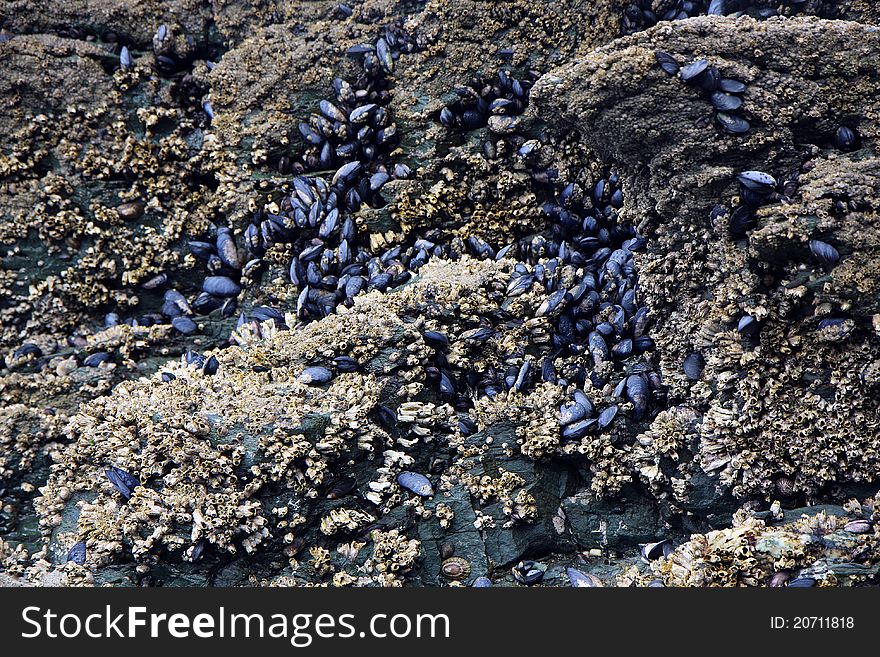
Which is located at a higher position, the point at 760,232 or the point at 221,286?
the point at 760,232

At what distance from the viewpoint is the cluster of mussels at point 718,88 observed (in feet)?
12.1

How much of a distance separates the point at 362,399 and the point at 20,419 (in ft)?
7.06

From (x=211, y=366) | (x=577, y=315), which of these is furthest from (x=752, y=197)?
(x=211, y=366)

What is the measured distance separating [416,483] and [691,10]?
317 cm

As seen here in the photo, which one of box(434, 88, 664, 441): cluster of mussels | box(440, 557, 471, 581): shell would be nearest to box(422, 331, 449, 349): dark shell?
box(434, 88, 664, 441): cluster of mussels

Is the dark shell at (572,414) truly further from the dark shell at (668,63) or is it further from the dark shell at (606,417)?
the dark shell at (668,63)

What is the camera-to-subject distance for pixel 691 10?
4.57 metres

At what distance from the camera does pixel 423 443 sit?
373cm

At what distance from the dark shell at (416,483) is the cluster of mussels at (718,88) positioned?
2185 millimetres

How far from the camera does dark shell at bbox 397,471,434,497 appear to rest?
3.59 m

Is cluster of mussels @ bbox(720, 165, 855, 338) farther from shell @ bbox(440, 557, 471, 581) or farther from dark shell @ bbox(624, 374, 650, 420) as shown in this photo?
shell @ bbox(440, 557, 471, 581)

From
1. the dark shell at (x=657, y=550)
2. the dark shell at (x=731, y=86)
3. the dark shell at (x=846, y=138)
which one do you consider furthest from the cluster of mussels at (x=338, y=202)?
the dark shell at (x=846, y=138)

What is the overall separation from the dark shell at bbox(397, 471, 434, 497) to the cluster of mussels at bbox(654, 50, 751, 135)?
2185 mm

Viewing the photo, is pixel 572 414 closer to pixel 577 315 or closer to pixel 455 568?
pixel 577 315
